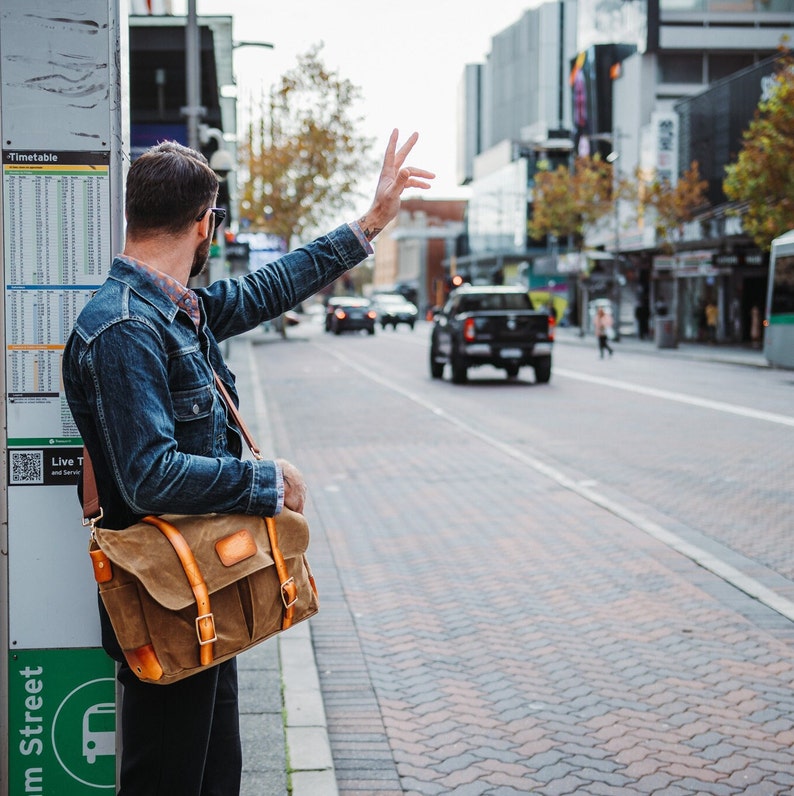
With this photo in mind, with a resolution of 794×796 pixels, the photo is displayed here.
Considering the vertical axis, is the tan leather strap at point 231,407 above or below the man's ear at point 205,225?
below

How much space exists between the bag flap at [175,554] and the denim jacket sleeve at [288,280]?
66 cm

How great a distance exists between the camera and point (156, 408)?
2439mm

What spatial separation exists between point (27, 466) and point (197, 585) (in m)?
0.84

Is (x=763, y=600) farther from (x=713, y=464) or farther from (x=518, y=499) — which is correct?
(x=713, y=464)

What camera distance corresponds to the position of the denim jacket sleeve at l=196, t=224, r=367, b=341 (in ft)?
10.0

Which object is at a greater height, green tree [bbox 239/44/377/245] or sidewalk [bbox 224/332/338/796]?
green tree [bbox 239/44/377/245]

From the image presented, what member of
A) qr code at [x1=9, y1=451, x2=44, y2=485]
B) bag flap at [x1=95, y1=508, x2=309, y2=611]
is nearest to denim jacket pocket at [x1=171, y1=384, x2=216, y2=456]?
bag flap at [x1=95, y1=508, x2=309, y2=611]

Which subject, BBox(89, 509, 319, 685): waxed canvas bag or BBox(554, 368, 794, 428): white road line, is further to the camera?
BBox(554, 368, 794, 428): white road line

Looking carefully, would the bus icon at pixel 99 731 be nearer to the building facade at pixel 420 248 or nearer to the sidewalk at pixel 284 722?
the sidewalk at pixel 284 722

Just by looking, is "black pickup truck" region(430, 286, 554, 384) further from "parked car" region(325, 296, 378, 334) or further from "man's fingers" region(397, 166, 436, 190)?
"parked car" region(325, 296, 378, 334)

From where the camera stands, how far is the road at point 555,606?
14.7 ft

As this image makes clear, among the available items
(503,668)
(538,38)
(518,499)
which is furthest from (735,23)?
(503,668)

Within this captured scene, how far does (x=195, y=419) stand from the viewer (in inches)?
102

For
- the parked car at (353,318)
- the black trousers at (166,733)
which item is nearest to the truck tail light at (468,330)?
the black trousers at (166,733)
